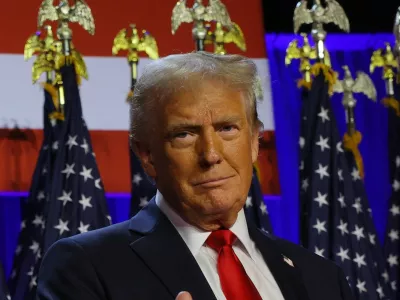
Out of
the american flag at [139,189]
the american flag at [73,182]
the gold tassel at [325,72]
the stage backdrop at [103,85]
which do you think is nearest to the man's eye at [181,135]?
the american flag at [73,182]

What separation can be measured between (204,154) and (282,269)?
38 cm

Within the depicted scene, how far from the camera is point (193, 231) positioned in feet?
7.50

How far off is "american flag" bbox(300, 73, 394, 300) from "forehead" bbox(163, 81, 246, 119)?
3.37 meters

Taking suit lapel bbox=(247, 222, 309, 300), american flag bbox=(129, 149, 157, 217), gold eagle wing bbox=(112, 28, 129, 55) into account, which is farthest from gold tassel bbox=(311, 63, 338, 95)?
suit lapel bbox=(247, 222, 309, 300)

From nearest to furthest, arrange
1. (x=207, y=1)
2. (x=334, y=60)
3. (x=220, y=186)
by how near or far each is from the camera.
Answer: (x=220, y=186) → (x=207, y=1) → (x=334, y=60)

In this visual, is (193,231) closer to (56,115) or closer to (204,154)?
(204,154)

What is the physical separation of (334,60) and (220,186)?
4485mm

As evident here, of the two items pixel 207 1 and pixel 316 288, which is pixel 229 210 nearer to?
pixel 316 288

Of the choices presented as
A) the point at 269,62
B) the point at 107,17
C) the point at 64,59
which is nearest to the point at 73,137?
the point at 64,59

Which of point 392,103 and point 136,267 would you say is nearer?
point 136,267

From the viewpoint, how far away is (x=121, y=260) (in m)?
2.18

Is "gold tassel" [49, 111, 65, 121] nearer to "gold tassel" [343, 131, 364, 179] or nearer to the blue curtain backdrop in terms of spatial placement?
the blue curtain backdrop

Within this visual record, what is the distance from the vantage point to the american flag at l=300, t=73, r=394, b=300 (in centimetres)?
560

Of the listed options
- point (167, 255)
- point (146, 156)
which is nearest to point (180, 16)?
point (146, 156)
